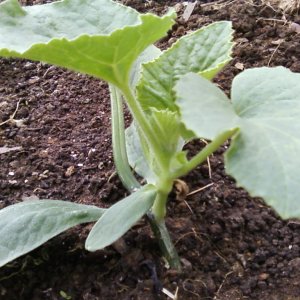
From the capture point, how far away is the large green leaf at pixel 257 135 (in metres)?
0.70

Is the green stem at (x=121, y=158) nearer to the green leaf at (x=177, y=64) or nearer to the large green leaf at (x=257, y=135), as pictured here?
the green leaf at (x=177, y=64)

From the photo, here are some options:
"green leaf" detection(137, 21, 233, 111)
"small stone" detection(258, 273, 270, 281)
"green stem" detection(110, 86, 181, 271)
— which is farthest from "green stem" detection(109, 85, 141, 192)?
"small stone" detection(258, 273, 270, 281)

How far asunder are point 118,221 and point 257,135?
23 centimetres

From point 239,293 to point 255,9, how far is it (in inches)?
34.6

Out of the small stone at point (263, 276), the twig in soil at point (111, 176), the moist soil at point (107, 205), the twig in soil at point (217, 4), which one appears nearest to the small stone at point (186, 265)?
the moist soil at point (107, 205)

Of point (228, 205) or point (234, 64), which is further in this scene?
point (234, 64)

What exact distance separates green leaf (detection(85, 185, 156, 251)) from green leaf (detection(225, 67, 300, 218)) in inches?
7.3

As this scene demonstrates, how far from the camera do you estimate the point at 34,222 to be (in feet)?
3.07

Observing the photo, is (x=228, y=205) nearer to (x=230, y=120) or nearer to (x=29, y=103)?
(x=230, y=120)

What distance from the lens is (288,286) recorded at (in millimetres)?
982

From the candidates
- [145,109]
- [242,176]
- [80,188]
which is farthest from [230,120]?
[80,188]

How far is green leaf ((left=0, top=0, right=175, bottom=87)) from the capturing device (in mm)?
759

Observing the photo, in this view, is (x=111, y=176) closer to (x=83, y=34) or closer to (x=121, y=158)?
(x=121, y=158)

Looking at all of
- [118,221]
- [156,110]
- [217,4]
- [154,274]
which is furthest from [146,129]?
[217,4]
